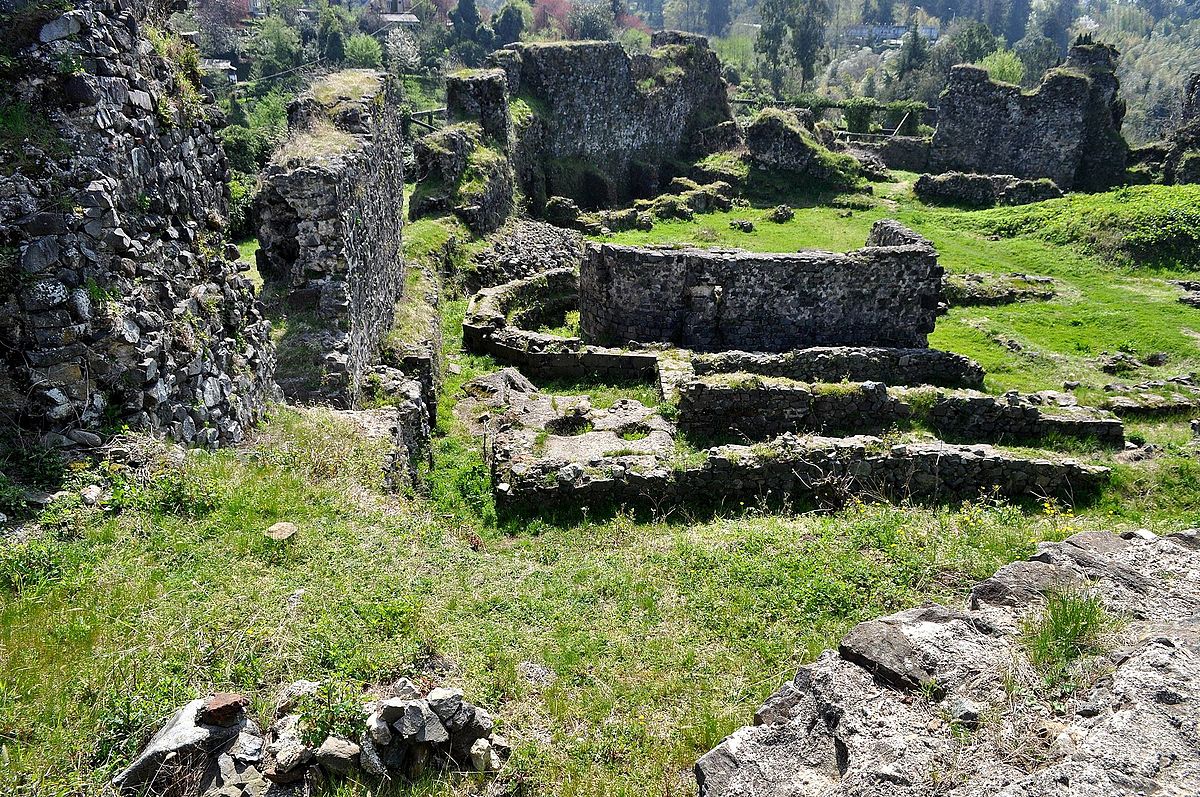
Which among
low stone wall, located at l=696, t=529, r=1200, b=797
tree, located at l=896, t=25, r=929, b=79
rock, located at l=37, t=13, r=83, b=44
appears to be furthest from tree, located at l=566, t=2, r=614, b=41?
low stone wall, located at l=696, t=529, r=1200, b=797

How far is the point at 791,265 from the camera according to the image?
14680 mm

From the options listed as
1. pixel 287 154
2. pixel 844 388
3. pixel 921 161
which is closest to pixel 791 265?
pixel 844 388

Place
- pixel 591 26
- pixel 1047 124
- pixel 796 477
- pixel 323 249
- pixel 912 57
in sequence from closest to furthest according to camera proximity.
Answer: pixel 796 477 < pixel 323 249 < pixel 1047 124 < pixel 912 57 < pixel 591 26

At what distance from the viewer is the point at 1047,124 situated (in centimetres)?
3462

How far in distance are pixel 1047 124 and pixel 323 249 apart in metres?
35.5

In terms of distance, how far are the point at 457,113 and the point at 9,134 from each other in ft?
73.8

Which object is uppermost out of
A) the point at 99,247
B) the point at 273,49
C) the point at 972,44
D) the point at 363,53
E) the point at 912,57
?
the point at 972,44

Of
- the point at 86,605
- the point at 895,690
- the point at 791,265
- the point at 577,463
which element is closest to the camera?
the point at 895,690

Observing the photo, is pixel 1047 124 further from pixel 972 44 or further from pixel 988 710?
pixel 972 44

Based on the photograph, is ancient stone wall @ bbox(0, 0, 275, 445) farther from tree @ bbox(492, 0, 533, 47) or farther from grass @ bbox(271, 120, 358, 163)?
tree @ bbox(492, 0, 533, 47)

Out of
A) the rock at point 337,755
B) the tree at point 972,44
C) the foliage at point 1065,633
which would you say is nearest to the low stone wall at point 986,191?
the foliage at point 1065,633

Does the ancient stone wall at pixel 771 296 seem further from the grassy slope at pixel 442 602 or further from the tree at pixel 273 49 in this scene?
the tree at pixel 273 49

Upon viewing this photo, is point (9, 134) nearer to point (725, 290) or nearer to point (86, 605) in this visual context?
point (86, 605)

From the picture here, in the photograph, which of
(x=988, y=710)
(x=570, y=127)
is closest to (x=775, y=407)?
(x=988, y=710)
